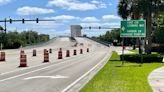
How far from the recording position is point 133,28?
32.8 meters

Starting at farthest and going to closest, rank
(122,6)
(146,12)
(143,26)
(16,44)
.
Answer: (16,44)
(122,6)
(146,12)
(143,26)

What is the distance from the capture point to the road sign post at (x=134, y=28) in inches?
1273

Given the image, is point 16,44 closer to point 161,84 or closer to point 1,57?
point 1,57

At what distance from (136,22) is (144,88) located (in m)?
17.1

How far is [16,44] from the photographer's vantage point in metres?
127

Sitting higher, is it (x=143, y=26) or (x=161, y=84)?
(x=143, y=26)

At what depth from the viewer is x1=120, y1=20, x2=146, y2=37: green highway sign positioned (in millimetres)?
32344

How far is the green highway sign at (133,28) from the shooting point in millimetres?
32344

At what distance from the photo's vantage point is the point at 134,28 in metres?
32.8

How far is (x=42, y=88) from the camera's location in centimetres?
1628

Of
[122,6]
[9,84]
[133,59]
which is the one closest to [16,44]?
[122,6]

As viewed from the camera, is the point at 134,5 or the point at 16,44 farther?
the point at 16,44

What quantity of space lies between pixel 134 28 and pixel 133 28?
3.0 inches

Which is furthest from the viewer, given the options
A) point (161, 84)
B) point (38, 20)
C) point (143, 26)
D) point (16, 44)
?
point (16, 44)
